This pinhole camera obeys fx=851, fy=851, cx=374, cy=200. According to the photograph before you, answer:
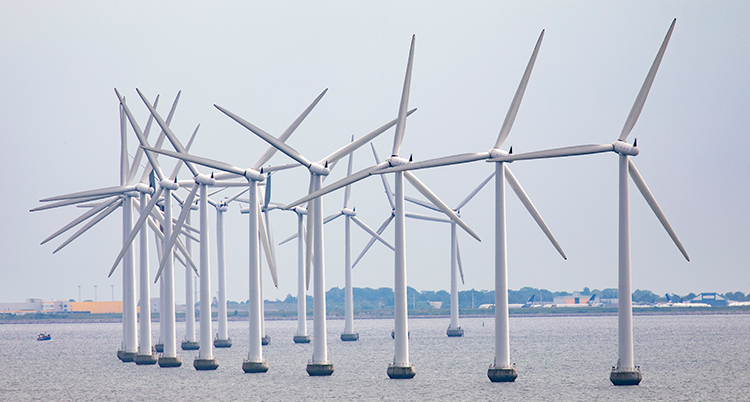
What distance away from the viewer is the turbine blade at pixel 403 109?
6619 cm

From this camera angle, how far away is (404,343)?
68000 millimetres

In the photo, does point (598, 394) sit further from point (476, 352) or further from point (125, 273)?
point (476, 352)

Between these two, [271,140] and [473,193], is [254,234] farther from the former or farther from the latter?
[473,193]

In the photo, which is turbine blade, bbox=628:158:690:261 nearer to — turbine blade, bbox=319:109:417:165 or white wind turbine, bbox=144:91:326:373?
turbine blade, bbox=319:109:417:165

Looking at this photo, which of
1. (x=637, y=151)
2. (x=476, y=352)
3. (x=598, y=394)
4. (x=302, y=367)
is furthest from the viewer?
(x=476, y=352)

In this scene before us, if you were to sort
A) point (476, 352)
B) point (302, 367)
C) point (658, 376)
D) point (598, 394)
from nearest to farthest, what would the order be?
1. point (598, 394)
2. point (658, 376)
3. point (302, 367)
4. point (476, 352)

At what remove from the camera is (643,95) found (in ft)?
198

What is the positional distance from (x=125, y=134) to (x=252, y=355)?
2843cm

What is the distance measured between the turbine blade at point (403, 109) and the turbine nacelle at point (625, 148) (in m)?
16.4

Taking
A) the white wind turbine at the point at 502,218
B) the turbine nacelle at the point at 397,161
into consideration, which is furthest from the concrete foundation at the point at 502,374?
the turbine nacelle at the point at 397,161

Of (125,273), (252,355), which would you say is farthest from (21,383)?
(252,355)

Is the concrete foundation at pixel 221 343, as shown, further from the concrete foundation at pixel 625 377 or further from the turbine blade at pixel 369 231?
the concrete foundation at pixel 625 377

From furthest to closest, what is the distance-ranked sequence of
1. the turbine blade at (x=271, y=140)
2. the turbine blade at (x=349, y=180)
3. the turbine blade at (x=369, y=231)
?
the turbine blade at (x=369, y=231) → the turbine blade at (x=271, y=140) → the turbine blade at (x=349, y=180)

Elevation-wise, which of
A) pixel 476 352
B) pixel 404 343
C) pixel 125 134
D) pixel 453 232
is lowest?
pixel 476 352
